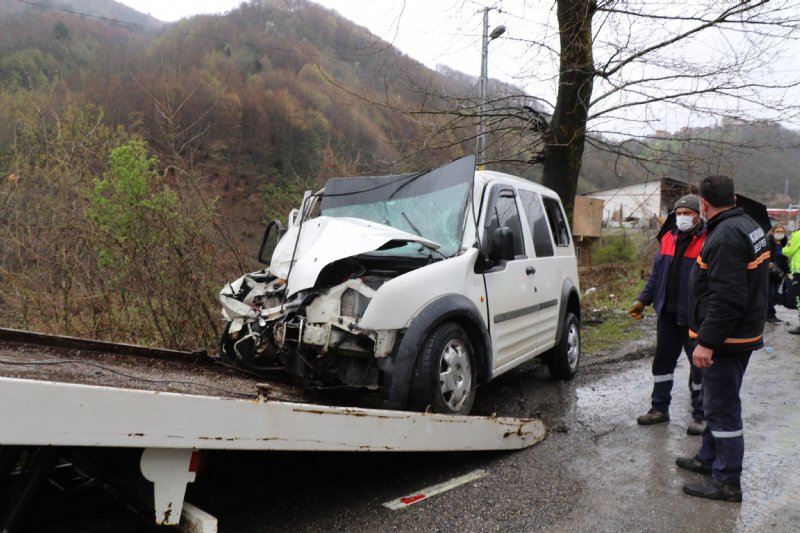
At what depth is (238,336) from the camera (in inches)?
149

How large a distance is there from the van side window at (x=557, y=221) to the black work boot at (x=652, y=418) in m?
1.91

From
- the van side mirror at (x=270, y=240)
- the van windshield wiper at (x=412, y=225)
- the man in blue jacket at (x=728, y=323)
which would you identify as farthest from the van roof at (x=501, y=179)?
the van side mirror at (x=270, y=240)

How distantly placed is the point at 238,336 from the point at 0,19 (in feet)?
172

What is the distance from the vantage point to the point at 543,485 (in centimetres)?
328

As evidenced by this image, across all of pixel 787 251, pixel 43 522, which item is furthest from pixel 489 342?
pixel 787 251

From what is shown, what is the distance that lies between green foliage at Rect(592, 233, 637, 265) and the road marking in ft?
83.8

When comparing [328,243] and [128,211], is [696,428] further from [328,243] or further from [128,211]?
[128,211]

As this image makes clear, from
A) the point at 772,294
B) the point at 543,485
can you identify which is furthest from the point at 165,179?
the point at 772,294

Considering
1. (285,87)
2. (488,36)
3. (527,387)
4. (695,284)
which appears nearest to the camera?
(695,284)

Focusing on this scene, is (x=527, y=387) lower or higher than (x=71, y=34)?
lower

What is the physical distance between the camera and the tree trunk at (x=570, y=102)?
25.5 feet

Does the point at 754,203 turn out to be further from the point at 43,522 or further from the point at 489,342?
the point at 43,522

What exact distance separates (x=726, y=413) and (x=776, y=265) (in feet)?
26.4

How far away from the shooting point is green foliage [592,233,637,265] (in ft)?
89.7
